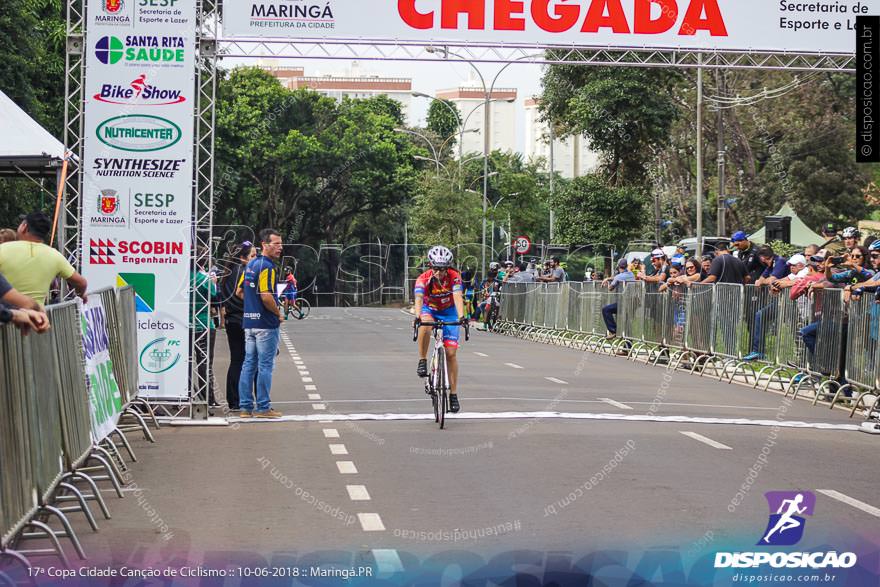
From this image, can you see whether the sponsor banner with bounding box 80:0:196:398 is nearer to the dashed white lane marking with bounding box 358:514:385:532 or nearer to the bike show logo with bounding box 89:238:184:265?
the bike show logo with bounding box 89:238:184:265

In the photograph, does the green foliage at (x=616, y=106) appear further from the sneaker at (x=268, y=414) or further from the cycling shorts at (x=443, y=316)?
the sneaker at (x=268, y=414)

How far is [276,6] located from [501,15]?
3052 millimetres

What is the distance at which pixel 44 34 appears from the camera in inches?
1353

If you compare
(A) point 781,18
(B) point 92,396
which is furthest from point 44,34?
(B) point 92,396

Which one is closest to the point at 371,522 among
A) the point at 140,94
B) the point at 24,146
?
the point at 140,94

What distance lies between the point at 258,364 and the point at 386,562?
8.11m

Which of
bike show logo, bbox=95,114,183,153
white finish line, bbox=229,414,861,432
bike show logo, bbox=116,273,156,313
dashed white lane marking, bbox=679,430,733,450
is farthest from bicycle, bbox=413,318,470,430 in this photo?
bike show logo, bbox=95,114,183,153

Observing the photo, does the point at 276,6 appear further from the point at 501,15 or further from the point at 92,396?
the point at 92,396

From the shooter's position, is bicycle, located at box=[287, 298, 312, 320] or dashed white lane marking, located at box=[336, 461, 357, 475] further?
bicycle, located at box=[287, 298, 312, 320]

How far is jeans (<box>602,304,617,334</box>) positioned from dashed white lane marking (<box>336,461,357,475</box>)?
1893 cm

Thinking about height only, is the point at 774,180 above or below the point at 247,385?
above

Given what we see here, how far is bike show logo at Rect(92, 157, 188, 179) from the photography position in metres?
15.0

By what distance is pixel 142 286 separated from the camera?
50.0 feet

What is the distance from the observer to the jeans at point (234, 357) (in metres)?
16.5
